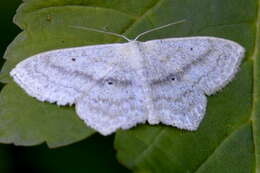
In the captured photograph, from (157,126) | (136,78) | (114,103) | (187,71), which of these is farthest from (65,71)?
(187,71)

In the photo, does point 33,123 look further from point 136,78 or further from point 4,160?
point 4,160

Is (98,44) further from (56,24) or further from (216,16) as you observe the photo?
(216,16)

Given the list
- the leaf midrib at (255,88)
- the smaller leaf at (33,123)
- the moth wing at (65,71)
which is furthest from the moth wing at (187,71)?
the smaller leaf at (33,123)

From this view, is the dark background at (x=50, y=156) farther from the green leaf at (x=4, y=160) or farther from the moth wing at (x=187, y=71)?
the moth wing at (x=187, y=71)

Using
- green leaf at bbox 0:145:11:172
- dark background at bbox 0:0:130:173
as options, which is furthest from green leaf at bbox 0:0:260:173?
green leaf at bbox 0:145:11:172

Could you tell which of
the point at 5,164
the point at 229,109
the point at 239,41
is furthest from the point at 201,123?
the point at 5,164

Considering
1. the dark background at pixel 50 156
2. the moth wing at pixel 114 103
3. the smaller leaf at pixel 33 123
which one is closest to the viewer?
the smaller leaf at pixel 33 123
